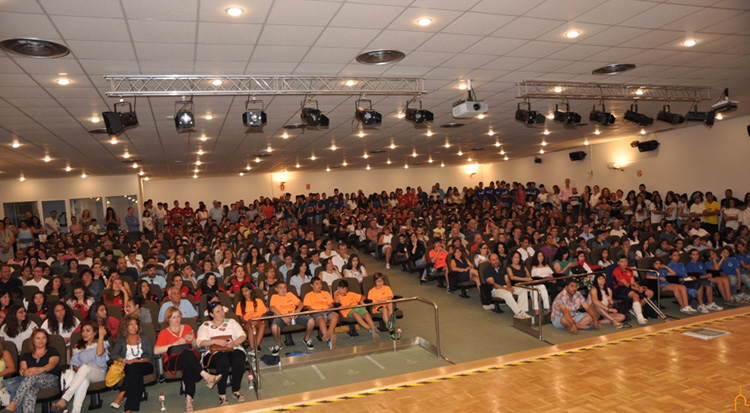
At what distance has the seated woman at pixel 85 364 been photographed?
18.4 ft

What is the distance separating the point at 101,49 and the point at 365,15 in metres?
2.91

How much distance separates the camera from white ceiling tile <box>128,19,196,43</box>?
4.88 meters

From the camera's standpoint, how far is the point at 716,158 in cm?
1631

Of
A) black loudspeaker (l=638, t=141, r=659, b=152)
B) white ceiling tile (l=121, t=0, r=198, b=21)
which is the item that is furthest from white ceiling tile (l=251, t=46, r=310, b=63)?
black loudspeaker (l=638, t=141, r=659, b=152)

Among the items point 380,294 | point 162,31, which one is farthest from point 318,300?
point 162,31

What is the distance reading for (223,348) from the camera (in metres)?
6.19

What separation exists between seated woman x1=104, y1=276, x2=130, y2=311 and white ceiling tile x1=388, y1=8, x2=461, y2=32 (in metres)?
5.71

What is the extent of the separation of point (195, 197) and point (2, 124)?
17256mm

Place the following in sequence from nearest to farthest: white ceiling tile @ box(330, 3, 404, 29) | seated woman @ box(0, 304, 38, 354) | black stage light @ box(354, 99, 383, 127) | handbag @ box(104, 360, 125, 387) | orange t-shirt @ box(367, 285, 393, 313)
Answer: white ceiling tile @ box(330, 3, 404, 29)
handbag @ box(104, 360, 125, 387)
seated woman @ box(0, 304, 38, 354)
orange t-shirt @ box(367, 285, 393, 313)
black stage light @ box(354, 99, 383, 127)

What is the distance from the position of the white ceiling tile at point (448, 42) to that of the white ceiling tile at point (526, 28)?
33cm

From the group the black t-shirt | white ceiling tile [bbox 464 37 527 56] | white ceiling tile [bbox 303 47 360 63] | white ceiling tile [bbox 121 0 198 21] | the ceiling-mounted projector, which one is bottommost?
the black t-shirt

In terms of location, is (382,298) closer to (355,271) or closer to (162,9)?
(355,271)

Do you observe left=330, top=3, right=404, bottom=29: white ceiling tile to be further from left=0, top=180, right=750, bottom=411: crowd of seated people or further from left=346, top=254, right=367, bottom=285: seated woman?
left=346, top=254, right=367, bottom=285: seated woman

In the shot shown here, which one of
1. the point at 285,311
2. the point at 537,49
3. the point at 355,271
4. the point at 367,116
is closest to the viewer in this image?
the point at 537,49
